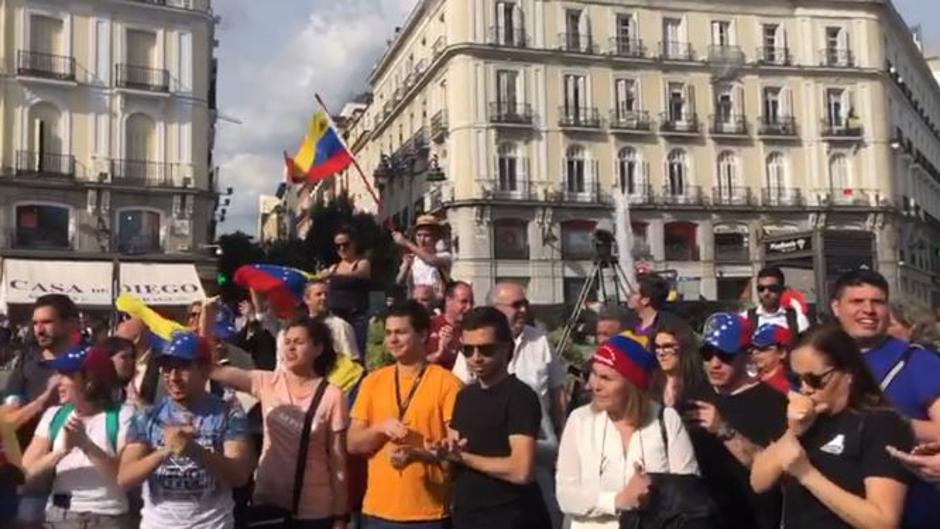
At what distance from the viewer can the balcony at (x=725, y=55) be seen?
4769 cm

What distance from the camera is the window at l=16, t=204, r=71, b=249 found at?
33062 mm

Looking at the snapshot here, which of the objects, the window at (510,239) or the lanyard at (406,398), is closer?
the lanyard at (406,398)

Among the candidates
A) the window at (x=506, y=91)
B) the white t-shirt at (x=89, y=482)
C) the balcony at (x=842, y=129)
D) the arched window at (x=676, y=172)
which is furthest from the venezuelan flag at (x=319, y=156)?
the balcony at (x=842, y=129)

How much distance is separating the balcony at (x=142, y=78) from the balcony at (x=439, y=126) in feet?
45.1

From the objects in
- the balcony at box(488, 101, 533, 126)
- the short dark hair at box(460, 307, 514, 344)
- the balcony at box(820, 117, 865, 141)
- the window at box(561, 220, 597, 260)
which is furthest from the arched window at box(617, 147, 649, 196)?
the short dark hair at box(460, 307, 514, 344)

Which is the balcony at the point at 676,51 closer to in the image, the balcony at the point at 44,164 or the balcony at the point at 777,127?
the balcony at the point at 777,127

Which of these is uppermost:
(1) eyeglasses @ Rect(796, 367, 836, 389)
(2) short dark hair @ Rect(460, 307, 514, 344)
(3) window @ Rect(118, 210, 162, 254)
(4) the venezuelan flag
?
(3) window @ Rect(118, 210, 162, 254)

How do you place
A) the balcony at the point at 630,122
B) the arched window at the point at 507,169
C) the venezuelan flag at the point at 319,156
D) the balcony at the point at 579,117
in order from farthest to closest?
1. the balcony at the point at 630,122
2. the balcony at the point at 579,117
3. the arched window at the point at 507,169
4. the venezuelan flag at the point at 319,156

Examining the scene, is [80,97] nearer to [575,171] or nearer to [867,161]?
[575,171]

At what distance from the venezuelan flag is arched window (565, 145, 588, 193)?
33156 millimetres

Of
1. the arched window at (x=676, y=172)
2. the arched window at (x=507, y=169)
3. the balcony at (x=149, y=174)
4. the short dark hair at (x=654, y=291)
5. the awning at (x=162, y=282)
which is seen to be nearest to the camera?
the short dark hair at (x=654, y=291)

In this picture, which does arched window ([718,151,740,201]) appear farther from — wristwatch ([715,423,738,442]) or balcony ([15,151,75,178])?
wristwatch ([715,423,738,442])

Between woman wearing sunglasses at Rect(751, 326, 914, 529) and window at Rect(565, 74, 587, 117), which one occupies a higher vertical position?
window at Rect(565, 74, 587, 117)

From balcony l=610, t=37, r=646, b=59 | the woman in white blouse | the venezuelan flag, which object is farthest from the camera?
balcony l=610, t=37, r=646, b=59
